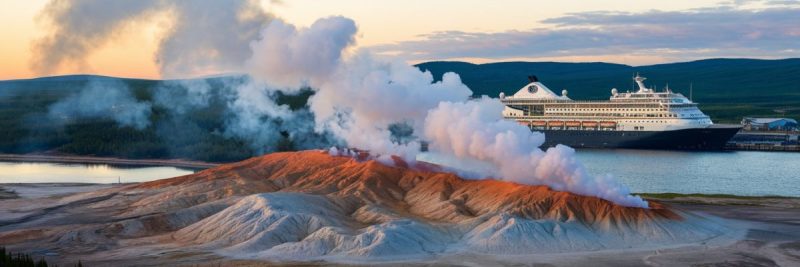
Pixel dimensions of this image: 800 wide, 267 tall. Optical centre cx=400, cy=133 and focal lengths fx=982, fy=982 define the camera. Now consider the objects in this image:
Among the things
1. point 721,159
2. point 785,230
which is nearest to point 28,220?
point 785,230

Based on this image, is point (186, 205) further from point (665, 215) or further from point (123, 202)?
point (665, 215)

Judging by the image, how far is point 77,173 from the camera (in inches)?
4523

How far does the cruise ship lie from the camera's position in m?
138

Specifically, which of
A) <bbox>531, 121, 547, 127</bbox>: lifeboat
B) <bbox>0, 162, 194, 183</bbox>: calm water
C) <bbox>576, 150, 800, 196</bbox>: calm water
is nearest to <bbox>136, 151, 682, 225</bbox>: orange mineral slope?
<bbox>0, 162, 194, 183</bbox>: calm water

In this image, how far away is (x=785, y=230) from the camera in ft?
199

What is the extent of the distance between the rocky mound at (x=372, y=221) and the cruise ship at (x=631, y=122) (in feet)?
245

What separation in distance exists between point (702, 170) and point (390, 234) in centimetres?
6340

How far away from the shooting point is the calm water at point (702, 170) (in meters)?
90.2

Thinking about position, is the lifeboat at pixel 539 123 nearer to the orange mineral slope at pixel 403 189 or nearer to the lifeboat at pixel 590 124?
the lifeboat at pixel 590 124

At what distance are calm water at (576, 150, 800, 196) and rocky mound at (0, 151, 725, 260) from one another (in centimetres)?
2938

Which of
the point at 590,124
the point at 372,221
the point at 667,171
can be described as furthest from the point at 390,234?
the point at 590,124

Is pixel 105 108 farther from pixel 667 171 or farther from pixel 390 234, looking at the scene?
pixel 390 234

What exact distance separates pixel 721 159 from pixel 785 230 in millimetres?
64438

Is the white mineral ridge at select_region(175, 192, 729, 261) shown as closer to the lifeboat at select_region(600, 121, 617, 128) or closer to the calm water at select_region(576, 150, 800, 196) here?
the calm water at select_region(576, 150, 800, 196)
